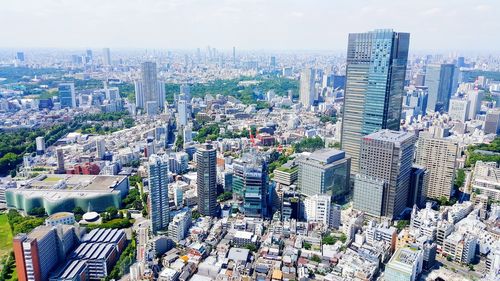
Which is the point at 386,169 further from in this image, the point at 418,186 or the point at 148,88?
the point at 148,88

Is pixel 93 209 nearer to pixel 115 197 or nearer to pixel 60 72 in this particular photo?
pixel 115 197

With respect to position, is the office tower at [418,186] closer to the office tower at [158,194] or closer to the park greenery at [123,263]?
the office tower at [158,194]

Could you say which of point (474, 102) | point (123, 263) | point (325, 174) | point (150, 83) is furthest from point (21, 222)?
point (474, 102)

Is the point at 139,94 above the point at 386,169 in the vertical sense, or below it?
above

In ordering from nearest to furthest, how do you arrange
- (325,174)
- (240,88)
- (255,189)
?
1. (255,189)
2. (325,174)
3. (240,88)

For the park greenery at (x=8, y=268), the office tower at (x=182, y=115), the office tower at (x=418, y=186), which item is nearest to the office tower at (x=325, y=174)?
the office tower at (x=418, y=186)

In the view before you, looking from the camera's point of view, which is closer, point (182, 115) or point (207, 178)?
point (207, 178)
